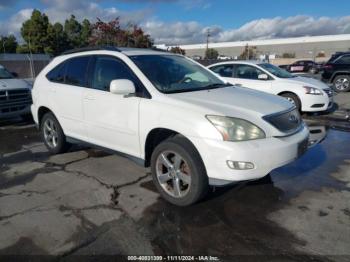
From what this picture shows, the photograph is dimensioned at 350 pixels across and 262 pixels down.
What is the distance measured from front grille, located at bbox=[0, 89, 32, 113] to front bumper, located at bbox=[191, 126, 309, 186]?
6.34 meters

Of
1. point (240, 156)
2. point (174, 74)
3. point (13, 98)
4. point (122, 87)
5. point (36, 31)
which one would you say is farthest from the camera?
point (36, 31)

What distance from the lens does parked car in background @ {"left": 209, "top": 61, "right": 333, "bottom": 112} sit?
909cm

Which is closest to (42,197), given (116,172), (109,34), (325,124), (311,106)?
(116,172)

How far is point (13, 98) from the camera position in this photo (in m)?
8.23

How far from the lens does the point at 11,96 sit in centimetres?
817

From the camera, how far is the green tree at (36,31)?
51.0 m

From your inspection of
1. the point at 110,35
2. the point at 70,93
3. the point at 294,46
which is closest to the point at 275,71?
the point at 70,93

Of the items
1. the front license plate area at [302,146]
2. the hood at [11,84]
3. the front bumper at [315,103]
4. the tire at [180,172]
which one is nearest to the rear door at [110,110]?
the tire at [180,172]

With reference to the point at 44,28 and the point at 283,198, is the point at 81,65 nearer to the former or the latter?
the point at 283,198

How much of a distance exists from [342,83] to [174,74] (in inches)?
501

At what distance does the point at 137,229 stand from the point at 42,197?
5.01ft

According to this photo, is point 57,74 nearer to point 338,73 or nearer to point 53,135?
point 53,135

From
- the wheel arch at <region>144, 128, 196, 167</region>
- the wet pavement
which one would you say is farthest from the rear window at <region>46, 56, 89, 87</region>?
the wheel arch at <region>144, 128, 196, 167</region>

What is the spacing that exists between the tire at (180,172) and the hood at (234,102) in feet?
1.55
